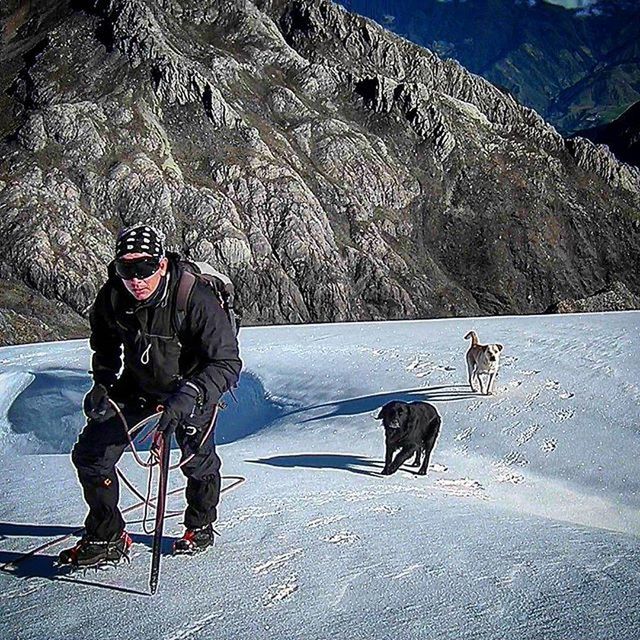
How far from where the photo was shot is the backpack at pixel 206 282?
4562 millimetres

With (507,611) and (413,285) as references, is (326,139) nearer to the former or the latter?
(413,285)

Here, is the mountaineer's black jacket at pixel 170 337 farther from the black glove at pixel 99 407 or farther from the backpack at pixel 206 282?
the black glove at pixel 99 407

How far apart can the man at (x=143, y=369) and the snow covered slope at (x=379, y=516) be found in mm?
545

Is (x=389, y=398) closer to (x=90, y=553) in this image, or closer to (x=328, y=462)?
(x=328, y=462)

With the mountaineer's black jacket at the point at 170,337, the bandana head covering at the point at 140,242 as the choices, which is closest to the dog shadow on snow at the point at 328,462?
the mountaineer's black jacket at the point at 170,337

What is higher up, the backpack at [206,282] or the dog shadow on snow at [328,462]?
the backpack at [206,282]

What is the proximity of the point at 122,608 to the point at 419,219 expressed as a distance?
8498 cm

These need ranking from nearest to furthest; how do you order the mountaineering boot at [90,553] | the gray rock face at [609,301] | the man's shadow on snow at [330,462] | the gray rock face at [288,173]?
the mountaineering boot at [90,553] → the man's shadow on snow at [330,462] → the gray rock face at [288,173] → the gray rock face at [609,301]

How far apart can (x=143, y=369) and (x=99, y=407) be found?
0.39 metres

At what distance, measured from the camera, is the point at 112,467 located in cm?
475

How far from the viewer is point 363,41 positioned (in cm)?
10550

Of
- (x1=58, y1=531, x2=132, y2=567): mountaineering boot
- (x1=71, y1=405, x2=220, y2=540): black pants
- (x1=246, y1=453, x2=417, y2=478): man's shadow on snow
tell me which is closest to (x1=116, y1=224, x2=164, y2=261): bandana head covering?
(x1=71, y1=405, x2=220, y2=540): black pants

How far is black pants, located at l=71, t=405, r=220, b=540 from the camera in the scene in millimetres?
4672

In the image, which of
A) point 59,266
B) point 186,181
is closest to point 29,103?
point 186,181
